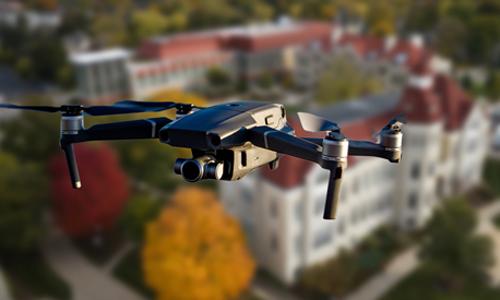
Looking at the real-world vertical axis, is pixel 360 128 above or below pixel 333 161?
above

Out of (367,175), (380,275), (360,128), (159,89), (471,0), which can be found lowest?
(380,275)

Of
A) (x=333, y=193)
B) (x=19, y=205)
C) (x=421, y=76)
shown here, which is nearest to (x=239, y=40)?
(x=421, y=76)

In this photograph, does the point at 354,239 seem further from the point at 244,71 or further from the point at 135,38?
the point at 135,38

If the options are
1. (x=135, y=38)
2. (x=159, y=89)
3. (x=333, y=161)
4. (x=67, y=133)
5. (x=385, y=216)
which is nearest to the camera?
(x=333, y=161)

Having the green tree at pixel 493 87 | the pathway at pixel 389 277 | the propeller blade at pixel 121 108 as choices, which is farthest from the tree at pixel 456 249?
the propeller blade at pixel 121 108

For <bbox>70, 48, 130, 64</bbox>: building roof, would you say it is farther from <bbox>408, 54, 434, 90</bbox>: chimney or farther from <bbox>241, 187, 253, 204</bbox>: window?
<bbox>408, 54, 434, 90</bbox>: chimney

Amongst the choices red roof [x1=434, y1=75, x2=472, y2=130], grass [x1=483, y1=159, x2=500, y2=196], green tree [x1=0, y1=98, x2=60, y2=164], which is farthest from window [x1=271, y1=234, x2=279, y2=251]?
grass [x1=483, y1=159, x2=500, y2=196]

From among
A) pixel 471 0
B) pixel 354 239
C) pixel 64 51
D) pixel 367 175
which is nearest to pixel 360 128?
pixel 367 175

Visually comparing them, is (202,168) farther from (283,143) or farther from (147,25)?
(147,25)

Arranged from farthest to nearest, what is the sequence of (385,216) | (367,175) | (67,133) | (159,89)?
1. (159,89)
2. (385,216)
3. (367,175)
4. (67,133)
